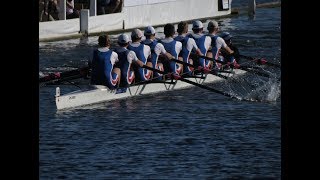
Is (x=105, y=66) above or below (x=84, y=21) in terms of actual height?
below

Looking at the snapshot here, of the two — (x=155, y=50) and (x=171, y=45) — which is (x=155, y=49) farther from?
(x=171, y=45)

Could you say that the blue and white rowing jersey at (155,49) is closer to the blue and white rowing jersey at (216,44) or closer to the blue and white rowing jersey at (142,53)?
the blue and white rowing jersey at (142,53)

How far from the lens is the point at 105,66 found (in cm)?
2869

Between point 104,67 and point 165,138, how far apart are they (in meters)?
3.68

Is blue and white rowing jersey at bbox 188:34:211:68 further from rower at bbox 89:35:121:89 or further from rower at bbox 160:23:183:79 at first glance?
rower at bbox 89:35:121:89

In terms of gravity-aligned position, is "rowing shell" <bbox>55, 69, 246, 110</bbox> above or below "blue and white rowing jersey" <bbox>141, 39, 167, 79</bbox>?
below

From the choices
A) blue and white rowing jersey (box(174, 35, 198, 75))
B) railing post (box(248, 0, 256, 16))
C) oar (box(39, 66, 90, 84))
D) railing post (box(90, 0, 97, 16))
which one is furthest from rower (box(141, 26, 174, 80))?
railing post (box(248, 0, 256, 16))

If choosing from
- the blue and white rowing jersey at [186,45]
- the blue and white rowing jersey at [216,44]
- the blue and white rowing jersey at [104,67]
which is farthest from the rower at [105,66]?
the blue and white rowing jersey at [216,44]

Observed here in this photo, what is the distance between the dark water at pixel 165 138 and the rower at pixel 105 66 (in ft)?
2.05

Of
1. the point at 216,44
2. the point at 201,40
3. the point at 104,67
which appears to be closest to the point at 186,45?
the point at 201,40

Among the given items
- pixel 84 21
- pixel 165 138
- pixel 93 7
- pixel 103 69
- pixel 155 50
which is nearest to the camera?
pixel 165 138

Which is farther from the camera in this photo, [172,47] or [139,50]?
[172,47]

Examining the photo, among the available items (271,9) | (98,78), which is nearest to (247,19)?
(271,9)

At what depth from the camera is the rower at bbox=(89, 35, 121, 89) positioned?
28.7m
